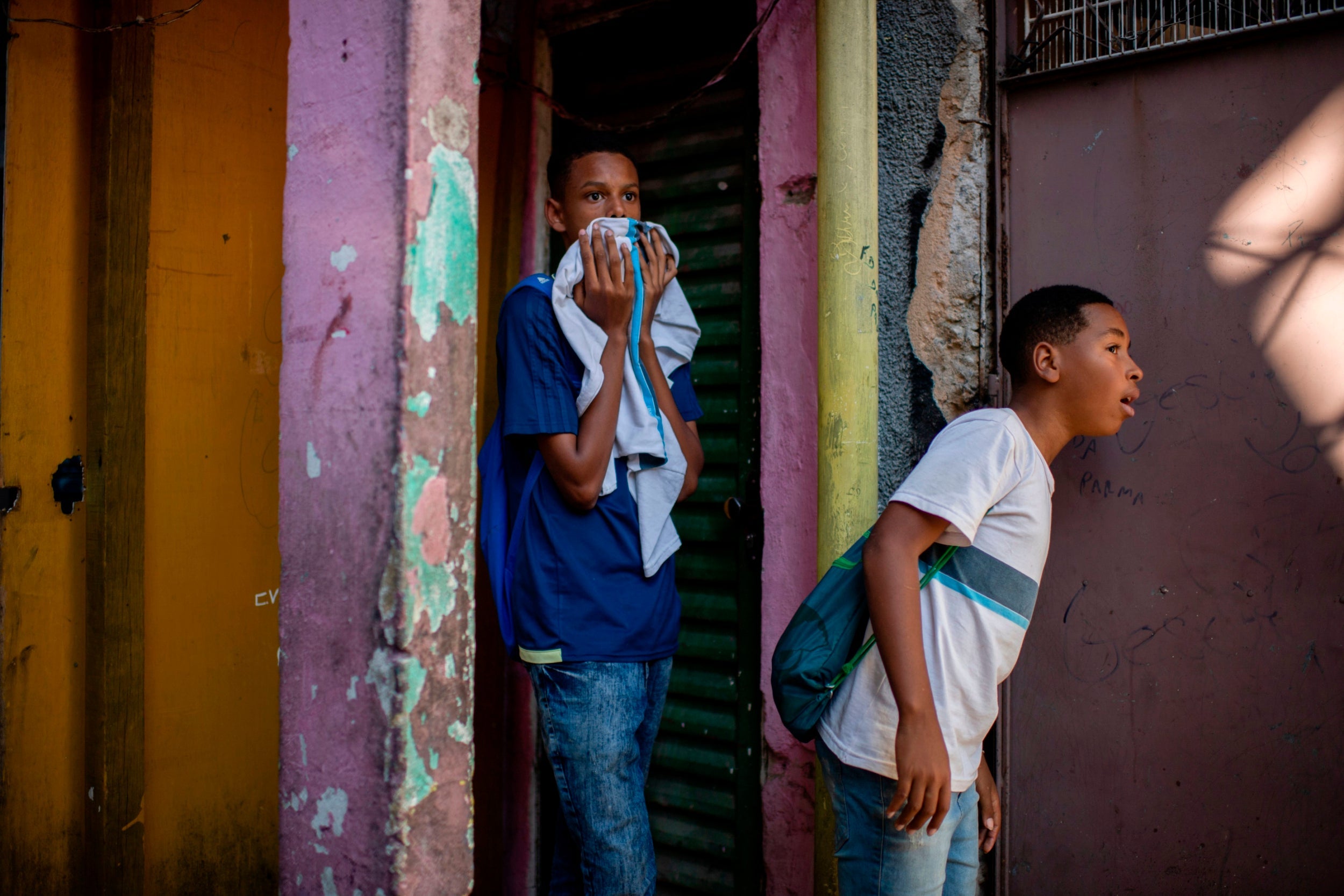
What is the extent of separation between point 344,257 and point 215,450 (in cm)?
149

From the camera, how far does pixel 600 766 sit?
73.9 inches

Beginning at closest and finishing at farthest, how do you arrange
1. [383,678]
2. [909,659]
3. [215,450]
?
[909,659], [383,678], [215,450]

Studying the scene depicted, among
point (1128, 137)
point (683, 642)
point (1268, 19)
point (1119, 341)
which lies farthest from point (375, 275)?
point (1268, 19)

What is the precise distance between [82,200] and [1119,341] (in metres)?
2.87

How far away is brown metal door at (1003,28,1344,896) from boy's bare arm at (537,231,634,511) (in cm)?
117

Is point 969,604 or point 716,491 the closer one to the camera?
point 969,604

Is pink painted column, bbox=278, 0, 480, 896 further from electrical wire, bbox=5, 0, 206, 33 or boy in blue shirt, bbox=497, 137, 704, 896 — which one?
electrical wire, bbox=5, 0, 206, 33

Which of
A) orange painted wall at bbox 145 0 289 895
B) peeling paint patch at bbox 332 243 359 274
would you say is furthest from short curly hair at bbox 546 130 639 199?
orange painted wall at bbox 145 0 289 895

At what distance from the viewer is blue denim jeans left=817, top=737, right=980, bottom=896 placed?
1.62 m

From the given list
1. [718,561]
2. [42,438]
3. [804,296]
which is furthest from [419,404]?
[42,438]

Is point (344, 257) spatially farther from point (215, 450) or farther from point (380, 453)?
point (215, 450)

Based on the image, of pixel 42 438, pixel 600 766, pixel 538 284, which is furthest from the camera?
pixel 42 438

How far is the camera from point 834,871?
2.36 meters

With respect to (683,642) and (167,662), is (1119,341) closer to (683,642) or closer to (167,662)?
(683,642)
